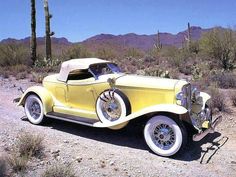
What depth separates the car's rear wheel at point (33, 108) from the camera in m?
8.55

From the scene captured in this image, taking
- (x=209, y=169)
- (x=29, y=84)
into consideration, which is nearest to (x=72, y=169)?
(x=209, y=169)

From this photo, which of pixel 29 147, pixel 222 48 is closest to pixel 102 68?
pixel 29 147

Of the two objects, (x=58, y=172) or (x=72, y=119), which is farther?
(x=72, y=119)

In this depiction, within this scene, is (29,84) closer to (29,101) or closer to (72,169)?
(29,101)

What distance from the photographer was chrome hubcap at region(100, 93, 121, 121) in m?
7.36

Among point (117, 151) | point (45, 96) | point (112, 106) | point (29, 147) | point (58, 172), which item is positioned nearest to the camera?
point (58, 172)

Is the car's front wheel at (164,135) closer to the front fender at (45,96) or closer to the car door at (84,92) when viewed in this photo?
the car door at (84,92)

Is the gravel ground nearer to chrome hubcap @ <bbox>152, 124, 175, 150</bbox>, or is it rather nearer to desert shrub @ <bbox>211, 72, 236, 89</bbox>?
chrome hubcap @ <bbox>152, 124, 175, 150</bbox>

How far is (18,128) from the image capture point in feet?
26.6

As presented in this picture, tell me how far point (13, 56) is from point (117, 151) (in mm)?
15699

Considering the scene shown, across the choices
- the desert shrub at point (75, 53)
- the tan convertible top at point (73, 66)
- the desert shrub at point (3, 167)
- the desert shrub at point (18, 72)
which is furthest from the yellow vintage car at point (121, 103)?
the desert shrub at point (75, 53)

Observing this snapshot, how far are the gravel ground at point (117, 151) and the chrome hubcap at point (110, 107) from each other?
54 centimetres

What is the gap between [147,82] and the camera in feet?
23.9

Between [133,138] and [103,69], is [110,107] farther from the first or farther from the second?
[103,69]
